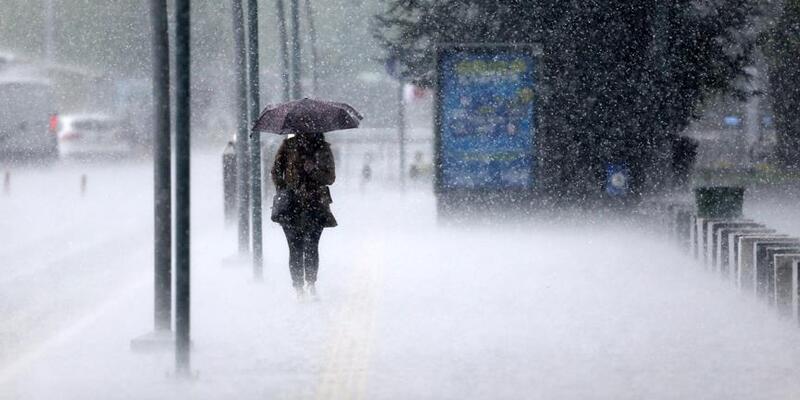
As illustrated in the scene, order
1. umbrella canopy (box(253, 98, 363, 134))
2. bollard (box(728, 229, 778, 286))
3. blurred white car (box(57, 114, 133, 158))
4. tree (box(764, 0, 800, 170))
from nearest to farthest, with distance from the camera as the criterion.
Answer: umbrella canopy (box(253, 98, 363, 134))
bollard (box(728, 229, 778, 286))
tree (box(764, 0, 800, 170))
blurred white car (box(57, 114, 133, 158))

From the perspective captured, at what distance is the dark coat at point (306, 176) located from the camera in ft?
43.3

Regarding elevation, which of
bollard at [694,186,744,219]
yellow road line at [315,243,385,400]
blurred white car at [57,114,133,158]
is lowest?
yellow road line at [315,243,385,400]

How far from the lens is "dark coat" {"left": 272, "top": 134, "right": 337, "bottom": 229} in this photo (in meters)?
13.2

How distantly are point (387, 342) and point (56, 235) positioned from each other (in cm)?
1118

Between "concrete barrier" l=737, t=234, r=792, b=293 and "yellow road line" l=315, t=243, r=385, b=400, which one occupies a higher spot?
"concrete barrier" l=737, t=234, r=792, b=293

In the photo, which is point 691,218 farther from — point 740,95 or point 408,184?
point 408,184

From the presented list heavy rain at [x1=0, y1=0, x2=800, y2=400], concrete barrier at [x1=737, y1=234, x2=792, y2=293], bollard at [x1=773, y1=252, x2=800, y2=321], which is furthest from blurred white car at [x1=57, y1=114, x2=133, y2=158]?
bollard at [x1=773, y1=252, x2=800, y2=321]

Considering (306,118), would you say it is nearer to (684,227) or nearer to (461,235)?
(684,227)

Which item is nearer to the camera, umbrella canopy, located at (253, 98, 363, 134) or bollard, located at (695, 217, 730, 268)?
umbrella canopy, located at (253, 98, 363, 134)

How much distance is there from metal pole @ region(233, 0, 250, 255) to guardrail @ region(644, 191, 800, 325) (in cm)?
500

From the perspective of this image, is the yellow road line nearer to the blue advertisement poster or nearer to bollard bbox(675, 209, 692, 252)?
bollard bbox(675, 209, 692, 252)

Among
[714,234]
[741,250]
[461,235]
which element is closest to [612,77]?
[461,235]

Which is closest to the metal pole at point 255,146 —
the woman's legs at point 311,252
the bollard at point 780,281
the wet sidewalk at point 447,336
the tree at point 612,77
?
the wet sidewalk at point 447,336

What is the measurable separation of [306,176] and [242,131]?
11.3 feet
